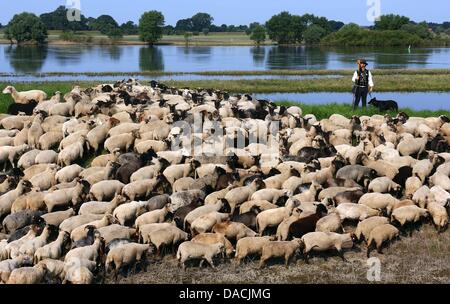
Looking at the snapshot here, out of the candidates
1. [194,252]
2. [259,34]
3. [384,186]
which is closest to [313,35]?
[259,34]

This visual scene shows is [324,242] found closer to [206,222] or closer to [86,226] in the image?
[206,222]

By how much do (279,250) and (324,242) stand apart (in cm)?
88

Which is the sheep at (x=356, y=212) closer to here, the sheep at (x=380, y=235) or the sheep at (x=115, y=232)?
Result: the sheep at (x=380, y=235)

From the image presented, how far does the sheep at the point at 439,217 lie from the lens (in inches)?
408

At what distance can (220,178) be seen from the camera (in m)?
12.1

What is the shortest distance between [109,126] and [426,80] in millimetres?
26725

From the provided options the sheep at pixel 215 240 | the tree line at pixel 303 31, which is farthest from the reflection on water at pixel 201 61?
the sheep at pixel 215 240

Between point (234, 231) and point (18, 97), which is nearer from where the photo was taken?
point (234, 231)

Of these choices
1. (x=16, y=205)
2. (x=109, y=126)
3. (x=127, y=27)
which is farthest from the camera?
(x=127, y=27)

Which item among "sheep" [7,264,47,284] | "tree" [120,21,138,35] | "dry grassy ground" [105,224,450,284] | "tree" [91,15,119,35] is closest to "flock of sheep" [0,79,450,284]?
"sheep" [7,264,47,284]

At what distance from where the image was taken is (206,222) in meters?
9.91
